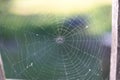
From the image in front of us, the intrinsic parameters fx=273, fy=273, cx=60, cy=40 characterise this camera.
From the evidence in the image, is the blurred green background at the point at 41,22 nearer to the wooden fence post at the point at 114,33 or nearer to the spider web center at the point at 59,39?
the spider web center at the point at 59,39

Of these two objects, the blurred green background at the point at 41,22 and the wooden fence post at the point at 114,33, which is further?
the blurred green background at the point at 41,22

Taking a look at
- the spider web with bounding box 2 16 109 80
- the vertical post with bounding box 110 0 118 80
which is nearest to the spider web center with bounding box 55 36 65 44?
the spider web with bounding box 2 16 109 80

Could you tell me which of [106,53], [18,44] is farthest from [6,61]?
[106,53]

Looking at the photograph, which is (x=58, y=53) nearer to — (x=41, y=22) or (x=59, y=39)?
(x=59, y=39)

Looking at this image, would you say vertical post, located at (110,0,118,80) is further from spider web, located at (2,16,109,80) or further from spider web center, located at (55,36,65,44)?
spider web center, located at (55,36,65,44)

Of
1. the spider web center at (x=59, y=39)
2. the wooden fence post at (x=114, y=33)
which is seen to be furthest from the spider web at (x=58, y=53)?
the wooden fence post at (x=114, y=33)

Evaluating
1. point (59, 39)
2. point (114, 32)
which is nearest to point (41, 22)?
point (59, 39)

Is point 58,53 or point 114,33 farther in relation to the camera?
point 58,53

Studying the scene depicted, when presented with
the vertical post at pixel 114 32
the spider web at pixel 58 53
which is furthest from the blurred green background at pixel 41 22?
the vertical post at pixel 114 32

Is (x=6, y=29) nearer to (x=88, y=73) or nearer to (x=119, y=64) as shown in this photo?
(x=88, y=73)
